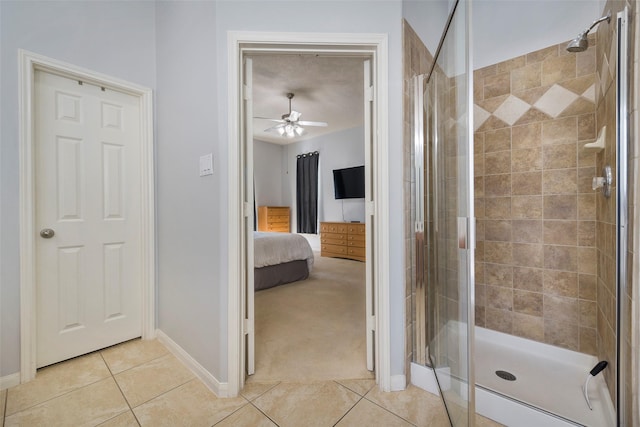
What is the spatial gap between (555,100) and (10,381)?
3.82 metres

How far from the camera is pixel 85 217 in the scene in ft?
6.21

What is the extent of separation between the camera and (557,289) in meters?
1.81

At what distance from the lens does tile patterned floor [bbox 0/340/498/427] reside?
4.32 ft

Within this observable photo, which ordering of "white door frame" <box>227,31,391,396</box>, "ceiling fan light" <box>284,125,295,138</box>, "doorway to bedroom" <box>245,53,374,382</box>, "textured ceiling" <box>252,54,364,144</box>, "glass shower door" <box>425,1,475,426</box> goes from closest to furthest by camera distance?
"glass shower door" <box>425,1,475,426</box> → "white door frame" <box>227,31,391,396</box> → "doorway to bedroom" <box>245,53,374,382</box> → "textured ceiling" <box>252,54,364,144</box> → "ceiling fan light" <box>284,125,295,138</box>

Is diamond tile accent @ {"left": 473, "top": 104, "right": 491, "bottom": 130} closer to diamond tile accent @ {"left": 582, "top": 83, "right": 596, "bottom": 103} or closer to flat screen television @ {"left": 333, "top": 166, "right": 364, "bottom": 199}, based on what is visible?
diamond tile accent @ {"left": 582, "top": 83, "right": 596, "bottom": 103}

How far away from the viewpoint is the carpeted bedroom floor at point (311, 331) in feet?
5.64

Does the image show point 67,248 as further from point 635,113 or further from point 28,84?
point 635,113

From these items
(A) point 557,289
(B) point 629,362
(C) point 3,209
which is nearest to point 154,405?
(C) point 3,209

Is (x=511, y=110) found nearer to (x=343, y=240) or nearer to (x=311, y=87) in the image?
(x=311, y=87)

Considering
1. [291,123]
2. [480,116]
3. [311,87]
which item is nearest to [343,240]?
[291,123]

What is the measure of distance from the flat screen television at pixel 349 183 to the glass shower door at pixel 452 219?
403cm

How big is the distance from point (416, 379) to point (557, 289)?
117cm

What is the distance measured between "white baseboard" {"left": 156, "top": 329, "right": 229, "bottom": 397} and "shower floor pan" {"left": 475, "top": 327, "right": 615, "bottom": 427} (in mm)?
1353

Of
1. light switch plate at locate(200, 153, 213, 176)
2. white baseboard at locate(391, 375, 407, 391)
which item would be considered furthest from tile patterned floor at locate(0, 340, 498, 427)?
light switch plate at locate(200, 153, 213, 176)
